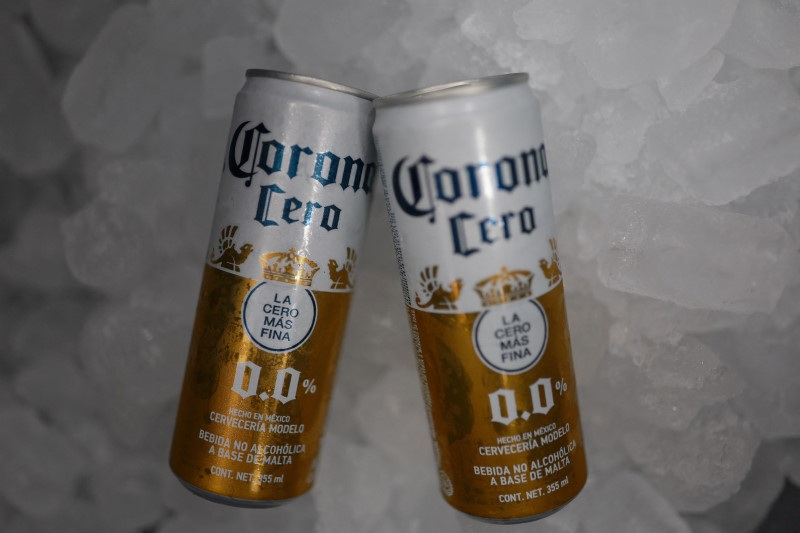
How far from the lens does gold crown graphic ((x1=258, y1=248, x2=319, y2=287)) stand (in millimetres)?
1042

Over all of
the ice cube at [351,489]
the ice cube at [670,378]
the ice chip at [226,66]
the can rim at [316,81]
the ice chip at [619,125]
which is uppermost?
the ice chip at [226,66]

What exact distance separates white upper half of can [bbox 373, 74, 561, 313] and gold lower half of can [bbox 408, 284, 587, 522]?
0.04 metres

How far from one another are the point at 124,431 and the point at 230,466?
0.37 meters

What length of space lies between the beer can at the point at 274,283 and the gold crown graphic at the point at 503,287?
205mm

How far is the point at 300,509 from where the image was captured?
4.30 feet

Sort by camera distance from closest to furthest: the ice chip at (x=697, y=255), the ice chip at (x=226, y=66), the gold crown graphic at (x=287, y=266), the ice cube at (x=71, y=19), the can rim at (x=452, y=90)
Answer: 1. the can rim at (x=452, y=90)
2. the gold crown graphic at (x=287, y=266)
3. the ice chip at (x=697, y=255)
4. the ice chip at (x=226, y=66)
5. the ice cube at (x=71, y=19)

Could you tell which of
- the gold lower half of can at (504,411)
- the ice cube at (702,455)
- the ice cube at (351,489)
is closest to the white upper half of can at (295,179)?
the gold lower half of can at (504,411)

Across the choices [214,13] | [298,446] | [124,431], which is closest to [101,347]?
[124,431]

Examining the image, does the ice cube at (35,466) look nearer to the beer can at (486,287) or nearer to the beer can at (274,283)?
the beer can at (274,283)

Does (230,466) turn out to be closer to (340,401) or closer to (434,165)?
(340,401)

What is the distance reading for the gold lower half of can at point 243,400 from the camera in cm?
107

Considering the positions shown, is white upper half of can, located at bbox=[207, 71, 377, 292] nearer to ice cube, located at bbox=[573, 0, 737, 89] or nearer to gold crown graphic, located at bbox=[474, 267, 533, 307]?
gold crown graphic, located at bbox=[474, 267, 533, 307]

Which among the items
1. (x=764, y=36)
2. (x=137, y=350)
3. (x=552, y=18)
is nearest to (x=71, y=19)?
(x=137, y=350)

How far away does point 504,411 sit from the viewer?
1.03m
